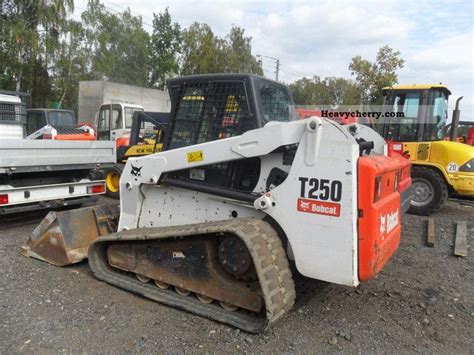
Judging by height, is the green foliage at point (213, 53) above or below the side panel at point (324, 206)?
above

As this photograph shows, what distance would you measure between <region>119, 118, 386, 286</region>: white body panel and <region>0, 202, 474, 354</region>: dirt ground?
1.74ft

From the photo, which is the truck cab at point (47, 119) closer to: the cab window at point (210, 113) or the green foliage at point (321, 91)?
the cab window at point (210, 113)

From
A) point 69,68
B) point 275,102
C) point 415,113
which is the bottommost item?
point 275,102

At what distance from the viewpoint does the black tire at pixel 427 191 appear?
25.1 feet

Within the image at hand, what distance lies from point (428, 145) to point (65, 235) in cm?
639

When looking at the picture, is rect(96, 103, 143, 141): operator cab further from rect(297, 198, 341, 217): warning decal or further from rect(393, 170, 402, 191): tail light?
rect(297, 198, 341, 217): warning decal

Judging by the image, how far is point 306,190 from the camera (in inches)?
123

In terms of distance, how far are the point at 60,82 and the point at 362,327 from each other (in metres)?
26.6

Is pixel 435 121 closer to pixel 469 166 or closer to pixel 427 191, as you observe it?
pixel 469 166

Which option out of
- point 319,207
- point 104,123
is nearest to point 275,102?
→ point 319,207

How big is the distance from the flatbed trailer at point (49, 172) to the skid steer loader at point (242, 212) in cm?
119

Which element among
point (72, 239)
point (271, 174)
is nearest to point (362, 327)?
point (271, 174)

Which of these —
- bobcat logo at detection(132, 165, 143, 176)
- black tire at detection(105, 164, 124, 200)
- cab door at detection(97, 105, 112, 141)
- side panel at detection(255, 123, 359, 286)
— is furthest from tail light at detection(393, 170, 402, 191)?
cab door at detection(97, 105, 112, 141)

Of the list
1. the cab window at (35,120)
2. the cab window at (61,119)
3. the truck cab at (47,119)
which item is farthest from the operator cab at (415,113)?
the cab window at (35,120)
